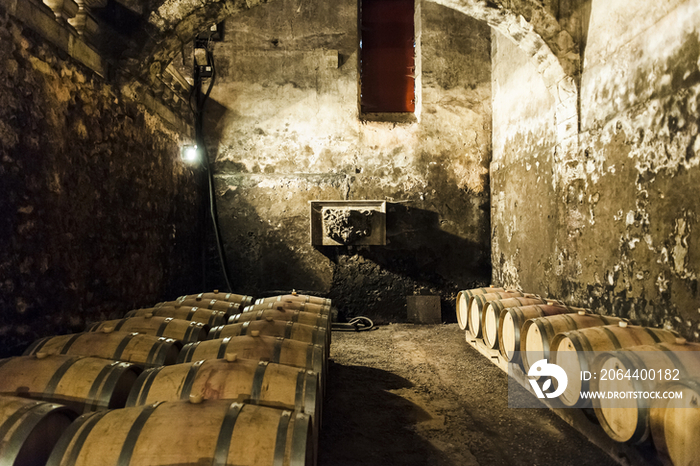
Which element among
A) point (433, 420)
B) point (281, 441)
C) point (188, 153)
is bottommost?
point (433, 420)

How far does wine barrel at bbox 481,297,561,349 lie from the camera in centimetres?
421

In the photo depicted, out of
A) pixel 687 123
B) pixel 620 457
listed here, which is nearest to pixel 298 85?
pixel 687 123

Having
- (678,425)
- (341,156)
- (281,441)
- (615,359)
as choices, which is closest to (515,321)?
(615,359)

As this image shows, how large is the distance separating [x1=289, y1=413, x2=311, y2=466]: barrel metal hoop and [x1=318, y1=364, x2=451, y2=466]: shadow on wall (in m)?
1.01

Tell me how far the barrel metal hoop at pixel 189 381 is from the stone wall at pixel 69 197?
151 centimetres

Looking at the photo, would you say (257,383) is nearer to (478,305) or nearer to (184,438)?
(184,438)

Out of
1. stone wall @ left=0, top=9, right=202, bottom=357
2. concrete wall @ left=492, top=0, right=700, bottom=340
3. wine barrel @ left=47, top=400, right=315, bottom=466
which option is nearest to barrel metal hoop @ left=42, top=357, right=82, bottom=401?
wine barrel @ left=47, top=400, right=315, bottom=466

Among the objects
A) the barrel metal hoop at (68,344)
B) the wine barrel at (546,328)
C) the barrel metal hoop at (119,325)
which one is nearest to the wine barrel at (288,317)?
the barrel metal hoop at (119,325)

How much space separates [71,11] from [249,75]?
3523 mm

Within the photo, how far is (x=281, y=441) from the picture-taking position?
1656 millimetres

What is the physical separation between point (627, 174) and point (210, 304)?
4.12 metres

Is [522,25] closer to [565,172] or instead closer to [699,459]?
[565,172]

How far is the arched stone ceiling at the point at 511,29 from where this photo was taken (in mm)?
4207

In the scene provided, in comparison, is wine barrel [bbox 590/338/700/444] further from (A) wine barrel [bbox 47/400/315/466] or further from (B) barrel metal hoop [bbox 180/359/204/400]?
(B) barrel metal hoop [bbox 180/359/204/400]
